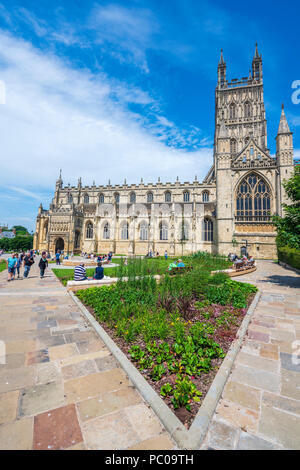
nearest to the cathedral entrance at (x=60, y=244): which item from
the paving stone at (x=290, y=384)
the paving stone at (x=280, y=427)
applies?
the paving stone at (x=290, y=384)

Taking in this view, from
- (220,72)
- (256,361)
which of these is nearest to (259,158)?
(220,72)

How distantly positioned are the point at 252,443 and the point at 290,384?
1441 mm

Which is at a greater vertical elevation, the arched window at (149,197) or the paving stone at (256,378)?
the arched window at (149,197)

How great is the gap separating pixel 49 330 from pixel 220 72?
2398 inches

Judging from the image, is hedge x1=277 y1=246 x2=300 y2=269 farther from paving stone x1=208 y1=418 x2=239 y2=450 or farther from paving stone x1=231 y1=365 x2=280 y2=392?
paving stone x1=208 y1=418 x2=239 y2=450

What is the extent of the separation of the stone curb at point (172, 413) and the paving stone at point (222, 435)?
7 centimetres

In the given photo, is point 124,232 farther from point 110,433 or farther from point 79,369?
point 110,433

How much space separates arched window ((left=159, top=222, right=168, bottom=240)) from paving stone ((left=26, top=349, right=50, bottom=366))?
30.6 metres

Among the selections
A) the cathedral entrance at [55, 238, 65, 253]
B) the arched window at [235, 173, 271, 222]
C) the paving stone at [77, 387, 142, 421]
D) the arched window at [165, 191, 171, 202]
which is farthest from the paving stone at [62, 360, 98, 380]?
the arched window at [165, 191, 171, 202]

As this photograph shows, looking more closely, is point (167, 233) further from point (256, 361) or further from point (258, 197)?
point (256, 361)

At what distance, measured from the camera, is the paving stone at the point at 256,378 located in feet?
9.61

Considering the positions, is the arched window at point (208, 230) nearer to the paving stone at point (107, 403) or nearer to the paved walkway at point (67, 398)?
the paved walkway at point (67, 398)

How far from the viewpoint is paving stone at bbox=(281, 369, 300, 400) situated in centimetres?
277

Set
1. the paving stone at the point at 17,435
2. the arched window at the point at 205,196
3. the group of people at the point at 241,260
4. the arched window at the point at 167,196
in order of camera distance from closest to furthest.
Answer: the paving stone at the point at 17,435
the group of people at the point at 241,260
the arched window at the point at 205,196
the arched window at the point at 167,196
